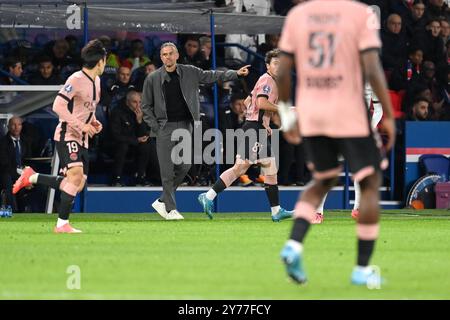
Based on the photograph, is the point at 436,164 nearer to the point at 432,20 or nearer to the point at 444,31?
the point at 444,31

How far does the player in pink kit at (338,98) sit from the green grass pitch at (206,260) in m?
0.60

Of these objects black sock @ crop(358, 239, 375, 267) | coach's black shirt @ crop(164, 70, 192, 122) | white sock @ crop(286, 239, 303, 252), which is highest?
coach's black shirt @ crop(164, 70, 192, 122)

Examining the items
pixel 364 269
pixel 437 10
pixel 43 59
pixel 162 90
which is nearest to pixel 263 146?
pixel 162 90

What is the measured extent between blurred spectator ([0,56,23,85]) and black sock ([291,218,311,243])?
14097 mm

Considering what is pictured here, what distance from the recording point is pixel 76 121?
17.3 m

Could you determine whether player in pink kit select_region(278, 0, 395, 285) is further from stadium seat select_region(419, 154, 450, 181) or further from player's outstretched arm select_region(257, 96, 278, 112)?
stadium seat select_region(419, 154, 450, 181)

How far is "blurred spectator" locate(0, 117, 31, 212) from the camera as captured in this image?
2316 centimetres

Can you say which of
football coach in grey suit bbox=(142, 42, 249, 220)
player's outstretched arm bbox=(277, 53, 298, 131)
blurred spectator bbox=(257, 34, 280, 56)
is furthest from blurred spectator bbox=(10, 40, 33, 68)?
player's outstretched arm bbox=(277, 53, 298, 131)

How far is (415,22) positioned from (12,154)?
9.28 metres

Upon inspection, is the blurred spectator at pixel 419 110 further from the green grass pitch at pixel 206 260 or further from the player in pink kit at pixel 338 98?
the player in pink kit at pixel 338 98

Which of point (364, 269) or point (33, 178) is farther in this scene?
point (33, 178)

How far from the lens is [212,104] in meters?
25.3

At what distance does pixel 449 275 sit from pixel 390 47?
15.6 metres
